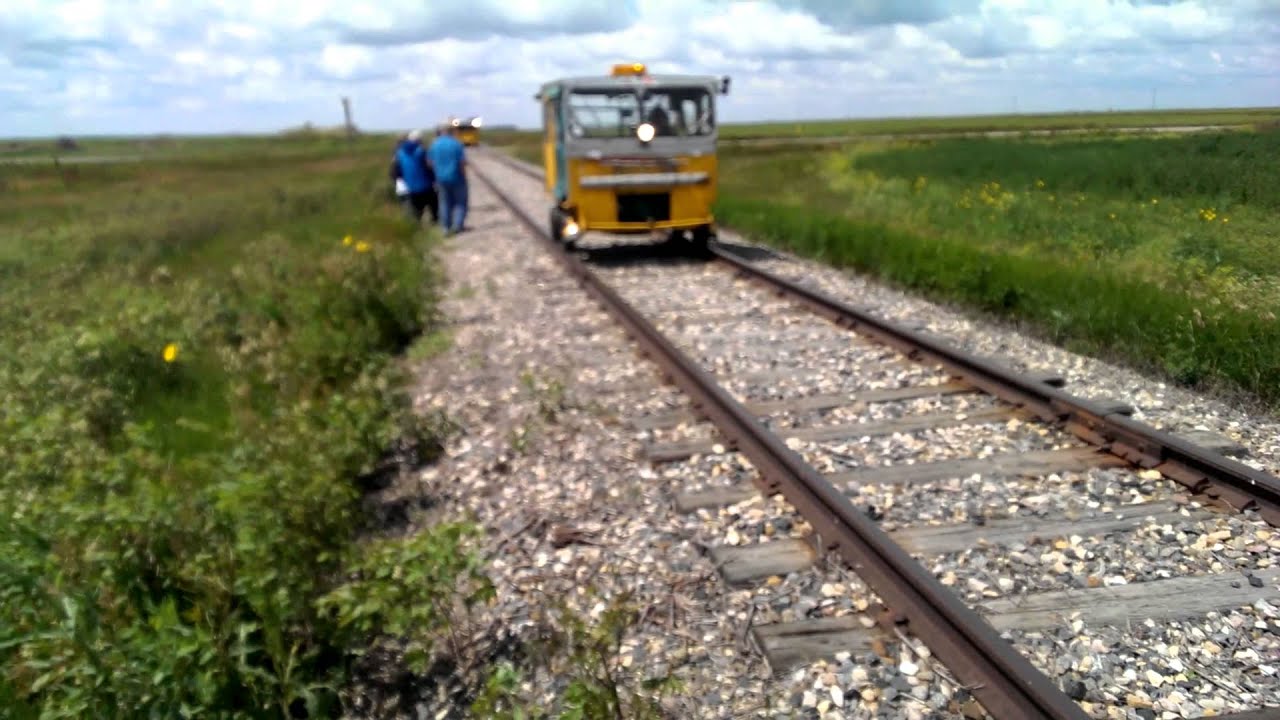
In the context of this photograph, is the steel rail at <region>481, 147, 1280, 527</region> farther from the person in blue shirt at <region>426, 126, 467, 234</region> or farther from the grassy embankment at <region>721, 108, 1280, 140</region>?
the person in blue shirt at <region>426, 126, 467, 234</region>

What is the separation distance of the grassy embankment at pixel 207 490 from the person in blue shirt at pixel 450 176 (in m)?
3.86

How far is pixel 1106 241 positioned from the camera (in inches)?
397

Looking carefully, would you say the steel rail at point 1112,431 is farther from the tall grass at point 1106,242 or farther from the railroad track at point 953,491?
the tall grass at point 1106,242

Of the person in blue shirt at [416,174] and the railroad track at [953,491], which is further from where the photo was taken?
the person in blue shirt at [416,174]

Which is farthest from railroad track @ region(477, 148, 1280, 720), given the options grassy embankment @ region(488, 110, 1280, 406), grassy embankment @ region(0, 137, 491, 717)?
grassy embankment @ region(0, 137, 491, 717)

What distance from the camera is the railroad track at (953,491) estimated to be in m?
3.70

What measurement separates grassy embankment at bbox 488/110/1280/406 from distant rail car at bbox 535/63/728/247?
2.25 meters

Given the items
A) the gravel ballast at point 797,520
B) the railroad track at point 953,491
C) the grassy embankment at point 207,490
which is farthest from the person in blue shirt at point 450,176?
the railroad track at point 953,491

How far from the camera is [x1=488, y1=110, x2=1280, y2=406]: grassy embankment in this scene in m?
6.81

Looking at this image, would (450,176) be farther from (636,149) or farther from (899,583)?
(899,583)

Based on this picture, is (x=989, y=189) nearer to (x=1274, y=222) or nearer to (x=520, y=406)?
(x=1274, y=222)

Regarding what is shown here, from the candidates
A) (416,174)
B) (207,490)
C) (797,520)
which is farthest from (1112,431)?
(416,174)

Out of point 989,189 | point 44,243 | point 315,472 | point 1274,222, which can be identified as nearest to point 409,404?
point 315,472

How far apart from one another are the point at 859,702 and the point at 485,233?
1528 centimetres
